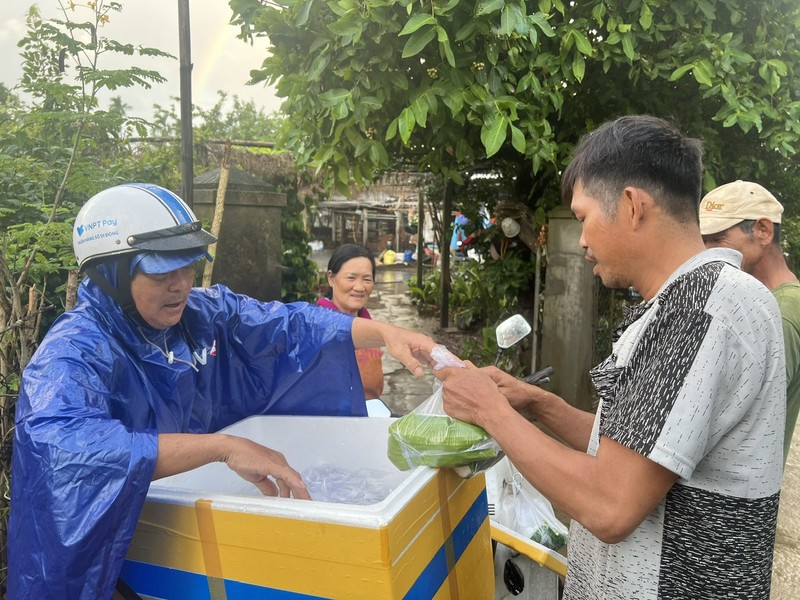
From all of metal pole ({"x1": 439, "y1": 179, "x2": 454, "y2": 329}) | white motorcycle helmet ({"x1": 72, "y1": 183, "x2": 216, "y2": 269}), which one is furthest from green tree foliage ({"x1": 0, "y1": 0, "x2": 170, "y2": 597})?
metal pole ({"x1": 439, "y1": 179, "x2": 454, "y2": 329})

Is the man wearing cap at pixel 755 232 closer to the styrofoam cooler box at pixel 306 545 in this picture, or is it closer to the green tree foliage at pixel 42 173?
the styrofoam cooler box at pixel 306 545

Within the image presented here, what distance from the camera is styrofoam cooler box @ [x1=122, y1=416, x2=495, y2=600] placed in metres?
1.12

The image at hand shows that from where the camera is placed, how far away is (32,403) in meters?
1.26

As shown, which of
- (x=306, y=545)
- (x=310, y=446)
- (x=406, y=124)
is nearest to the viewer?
(x=306, y=545)

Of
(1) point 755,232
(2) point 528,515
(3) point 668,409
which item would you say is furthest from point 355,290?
(3) point 668,409

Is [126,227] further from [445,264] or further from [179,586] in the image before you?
[445,264]

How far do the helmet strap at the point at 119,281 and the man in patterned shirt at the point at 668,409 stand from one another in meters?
1.04

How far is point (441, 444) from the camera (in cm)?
141

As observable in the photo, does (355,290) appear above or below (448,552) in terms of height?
above

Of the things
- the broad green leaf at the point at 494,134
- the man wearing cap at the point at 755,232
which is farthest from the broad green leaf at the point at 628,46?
the man wearing cap at the point at 755,232

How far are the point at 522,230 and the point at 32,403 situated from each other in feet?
16.5

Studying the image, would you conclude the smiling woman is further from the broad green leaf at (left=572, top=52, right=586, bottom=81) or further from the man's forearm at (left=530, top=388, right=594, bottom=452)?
the man's forearm at (left=530, top=388, right=594, bottom=452)

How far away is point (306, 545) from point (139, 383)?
2.27 ft

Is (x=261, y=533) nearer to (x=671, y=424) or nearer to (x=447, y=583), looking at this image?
(x=447, y=583)
